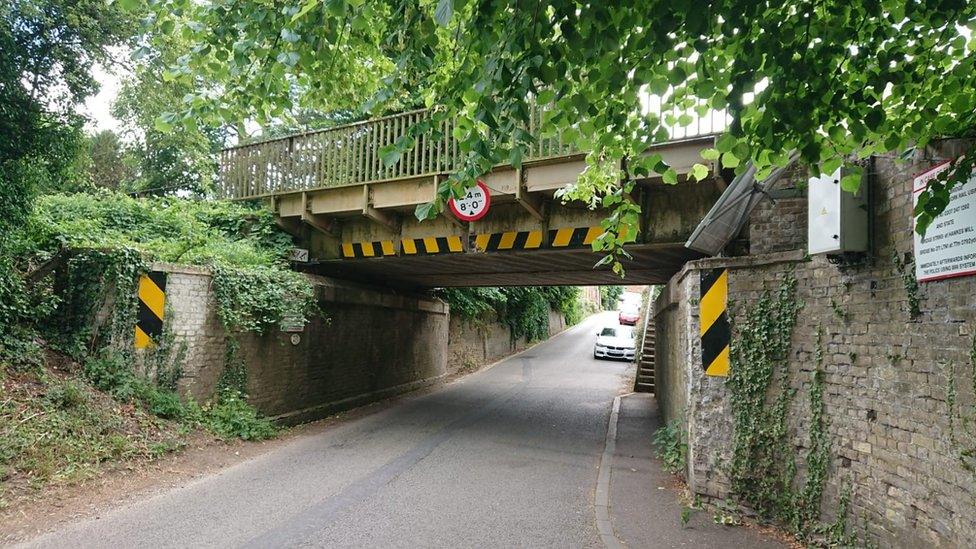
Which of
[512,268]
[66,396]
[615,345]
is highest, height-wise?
[512,268]

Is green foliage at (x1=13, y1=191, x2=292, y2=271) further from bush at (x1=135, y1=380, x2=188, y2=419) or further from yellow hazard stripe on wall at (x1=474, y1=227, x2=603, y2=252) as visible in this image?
yellow hazard stripe on wall at (x1=474, y1=227, x2=603, y2=252)

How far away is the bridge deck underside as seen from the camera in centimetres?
955

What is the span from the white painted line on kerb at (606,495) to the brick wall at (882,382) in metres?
0.99

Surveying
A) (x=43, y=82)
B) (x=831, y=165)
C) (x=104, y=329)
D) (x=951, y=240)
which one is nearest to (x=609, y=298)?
(x=104, y=329)

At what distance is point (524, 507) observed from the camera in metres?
6.23

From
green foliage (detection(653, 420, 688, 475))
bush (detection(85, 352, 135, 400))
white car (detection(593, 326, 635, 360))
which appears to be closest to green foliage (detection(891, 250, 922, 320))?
green foliage (detection(653, 420, 688, 475))

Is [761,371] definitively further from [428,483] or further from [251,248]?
[251,248]

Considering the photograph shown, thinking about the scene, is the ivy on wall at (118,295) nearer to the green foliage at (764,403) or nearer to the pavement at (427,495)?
the pavement at (427,495)

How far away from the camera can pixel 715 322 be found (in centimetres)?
610

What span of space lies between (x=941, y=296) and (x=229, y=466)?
7.55 m

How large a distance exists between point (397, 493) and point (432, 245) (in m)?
Answer: 4.55

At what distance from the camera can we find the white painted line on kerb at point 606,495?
5.30 m

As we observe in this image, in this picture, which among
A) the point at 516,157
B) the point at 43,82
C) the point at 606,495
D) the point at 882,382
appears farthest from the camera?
the point at 43,82

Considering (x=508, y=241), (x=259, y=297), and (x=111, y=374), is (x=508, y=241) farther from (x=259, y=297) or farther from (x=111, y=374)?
(x=111, y=374)
